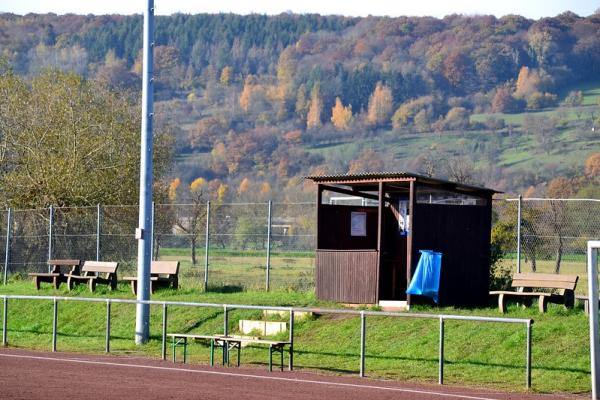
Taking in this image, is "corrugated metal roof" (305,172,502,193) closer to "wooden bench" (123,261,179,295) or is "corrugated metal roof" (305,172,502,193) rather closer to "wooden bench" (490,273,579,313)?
"wooden bench" (490,273,579,313)

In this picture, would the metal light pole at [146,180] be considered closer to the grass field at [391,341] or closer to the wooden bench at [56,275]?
→ the grass field at [391,341]

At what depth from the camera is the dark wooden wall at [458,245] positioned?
23.7m

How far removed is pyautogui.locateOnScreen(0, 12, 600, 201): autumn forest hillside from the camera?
143 m

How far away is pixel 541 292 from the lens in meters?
22.6

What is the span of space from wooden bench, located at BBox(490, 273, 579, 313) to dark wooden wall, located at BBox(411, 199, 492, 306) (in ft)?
4.23

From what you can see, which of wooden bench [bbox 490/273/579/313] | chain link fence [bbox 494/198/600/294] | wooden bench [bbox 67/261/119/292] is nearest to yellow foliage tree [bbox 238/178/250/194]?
chain link fence [bbox 494/198/600/294]

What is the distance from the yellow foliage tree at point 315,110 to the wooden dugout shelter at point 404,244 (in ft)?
481

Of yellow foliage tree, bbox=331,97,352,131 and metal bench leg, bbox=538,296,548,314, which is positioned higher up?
yellow foliage tree, bbox=331,97,352,131

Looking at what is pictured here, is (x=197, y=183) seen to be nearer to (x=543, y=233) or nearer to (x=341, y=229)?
(x=543, y=233)

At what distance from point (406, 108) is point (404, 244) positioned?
478 ft

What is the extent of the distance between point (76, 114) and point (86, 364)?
2663cm

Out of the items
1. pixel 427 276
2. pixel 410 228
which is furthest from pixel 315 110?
pixel 427 276

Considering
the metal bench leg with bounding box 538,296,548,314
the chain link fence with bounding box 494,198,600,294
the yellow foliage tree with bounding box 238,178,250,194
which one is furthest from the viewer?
the yellow foliage tree with bounding box 238,178,250,194

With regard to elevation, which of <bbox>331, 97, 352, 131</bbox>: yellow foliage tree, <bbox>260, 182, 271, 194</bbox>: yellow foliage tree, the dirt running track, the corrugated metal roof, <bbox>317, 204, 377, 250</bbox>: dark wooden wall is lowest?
the dirt running track
